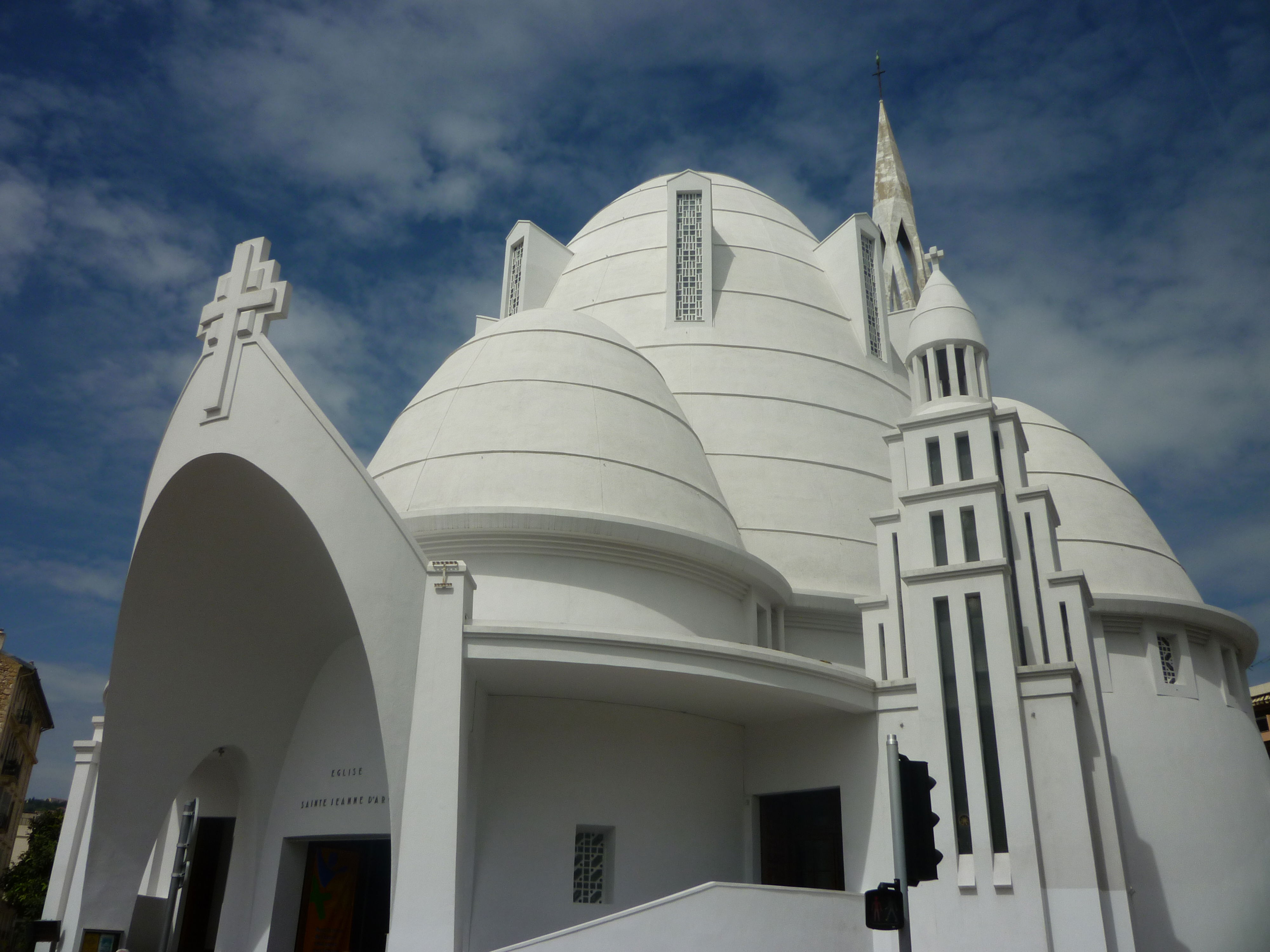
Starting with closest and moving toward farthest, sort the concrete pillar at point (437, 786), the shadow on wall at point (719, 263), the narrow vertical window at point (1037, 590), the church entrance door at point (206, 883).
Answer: the concrete pillar at point (437, 786)
the narrow vertical window at point (1037, 590)
the church entrance door at point (206, 883)
the shadow on wall at point (719, 263)

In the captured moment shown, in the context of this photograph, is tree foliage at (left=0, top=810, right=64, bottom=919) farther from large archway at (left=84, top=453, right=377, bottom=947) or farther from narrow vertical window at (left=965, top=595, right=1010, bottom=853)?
narrow vertical window at (left=965, top=595, right=1010, bottom=853)

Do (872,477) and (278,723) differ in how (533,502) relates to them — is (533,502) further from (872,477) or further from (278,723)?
(872,477)

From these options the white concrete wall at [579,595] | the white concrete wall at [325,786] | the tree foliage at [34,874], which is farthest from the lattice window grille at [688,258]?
the tree foliage at [34,874]

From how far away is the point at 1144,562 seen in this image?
2155 centimetres

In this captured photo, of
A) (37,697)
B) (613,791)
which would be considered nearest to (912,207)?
(613,791)

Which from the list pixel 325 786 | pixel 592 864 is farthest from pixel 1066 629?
pixel 325 786

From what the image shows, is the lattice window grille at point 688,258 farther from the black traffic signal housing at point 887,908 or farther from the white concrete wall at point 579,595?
the black traffic signal housing at point 887,908

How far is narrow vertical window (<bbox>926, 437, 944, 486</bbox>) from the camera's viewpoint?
671 inches

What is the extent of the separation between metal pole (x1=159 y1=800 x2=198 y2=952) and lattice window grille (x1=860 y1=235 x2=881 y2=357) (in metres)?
18.8

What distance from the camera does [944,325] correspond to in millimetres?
18625

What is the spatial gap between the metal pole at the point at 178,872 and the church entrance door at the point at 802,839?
921cm

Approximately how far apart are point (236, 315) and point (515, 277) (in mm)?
13494

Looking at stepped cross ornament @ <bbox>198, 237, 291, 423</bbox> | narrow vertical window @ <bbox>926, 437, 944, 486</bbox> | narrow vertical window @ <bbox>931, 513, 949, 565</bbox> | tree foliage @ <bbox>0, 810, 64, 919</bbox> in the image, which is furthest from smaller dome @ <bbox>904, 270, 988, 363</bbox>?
tree foliage @ <bbox>0, 810, 64, 919</bbox>

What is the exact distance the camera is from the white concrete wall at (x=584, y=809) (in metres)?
14.1
